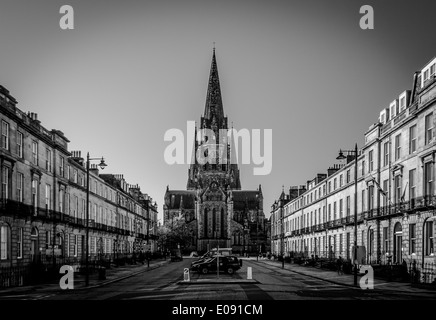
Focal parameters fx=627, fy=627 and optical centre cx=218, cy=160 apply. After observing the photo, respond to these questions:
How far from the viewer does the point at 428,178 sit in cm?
4191

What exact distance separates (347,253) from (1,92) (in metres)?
40.6

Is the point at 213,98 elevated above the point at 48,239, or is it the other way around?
the point at 213,98

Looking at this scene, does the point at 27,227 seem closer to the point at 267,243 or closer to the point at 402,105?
the point at 402,105

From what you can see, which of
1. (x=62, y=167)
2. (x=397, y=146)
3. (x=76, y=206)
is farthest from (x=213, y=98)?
(x=397, y=146)

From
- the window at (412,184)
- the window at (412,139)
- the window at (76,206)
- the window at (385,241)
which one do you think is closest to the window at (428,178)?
the window at (412,184)

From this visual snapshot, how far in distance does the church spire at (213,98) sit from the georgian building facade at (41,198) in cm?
8778

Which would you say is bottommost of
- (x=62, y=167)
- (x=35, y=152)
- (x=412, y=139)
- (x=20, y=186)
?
(x=20, y=186)

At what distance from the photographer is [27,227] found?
46.3 metres

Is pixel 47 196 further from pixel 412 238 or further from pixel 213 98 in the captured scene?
pixel 213 98

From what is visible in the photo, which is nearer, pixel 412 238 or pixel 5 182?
pixel 5 182

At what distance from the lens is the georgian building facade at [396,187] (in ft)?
137

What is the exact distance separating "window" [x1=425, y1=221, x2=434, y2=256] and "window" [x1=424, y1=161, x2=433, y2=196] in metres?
2.05

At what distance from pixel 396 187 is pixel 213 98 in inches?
4774
